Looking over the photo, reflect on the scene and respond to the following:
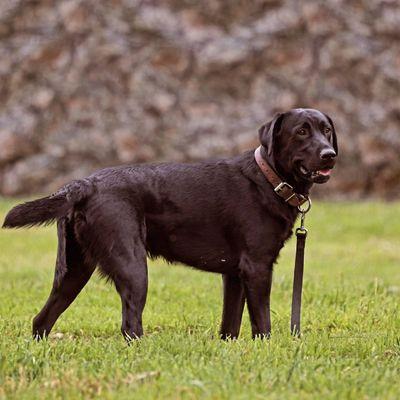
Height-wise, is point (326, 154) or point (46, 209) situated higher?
point (326, 154)

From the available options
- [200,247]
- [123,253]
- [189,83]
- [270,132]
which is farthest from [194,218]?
[189,83]

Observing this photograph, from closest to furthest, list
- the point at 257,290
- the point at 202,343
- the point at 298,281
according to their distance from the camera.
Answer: the point at 202,343 → the point at 257,290 → the point at 298,281

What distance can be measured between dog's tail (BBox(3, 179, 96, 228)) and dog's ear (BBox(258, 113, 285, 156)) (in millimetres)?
1142

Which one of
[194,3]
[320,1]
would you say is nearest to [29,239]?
[194,3]

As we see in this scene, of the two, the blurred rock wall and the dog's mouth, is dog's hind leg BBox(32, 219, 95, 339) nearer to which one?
the dog's mouth

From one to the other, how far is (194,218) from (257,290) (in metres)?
0.62

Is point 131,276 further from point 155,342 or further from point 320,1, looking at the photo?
point 320,1

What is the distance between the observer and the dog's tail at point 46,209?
511 cm

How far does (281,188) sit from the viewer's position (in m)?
5.32

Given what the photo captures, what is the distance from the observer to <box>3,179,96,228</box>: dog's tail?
5.11 metres

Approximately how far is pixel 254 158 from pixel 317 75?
11293 mm

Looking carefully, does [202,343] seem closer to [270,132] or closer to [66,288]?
[66,288]

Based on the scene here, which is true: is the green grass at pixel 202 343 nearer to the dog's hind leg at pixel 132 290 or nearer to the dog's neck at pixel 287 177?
the dog's hind leg at pixel 132 290

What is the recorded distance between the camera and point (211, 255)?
5422 millimetres
